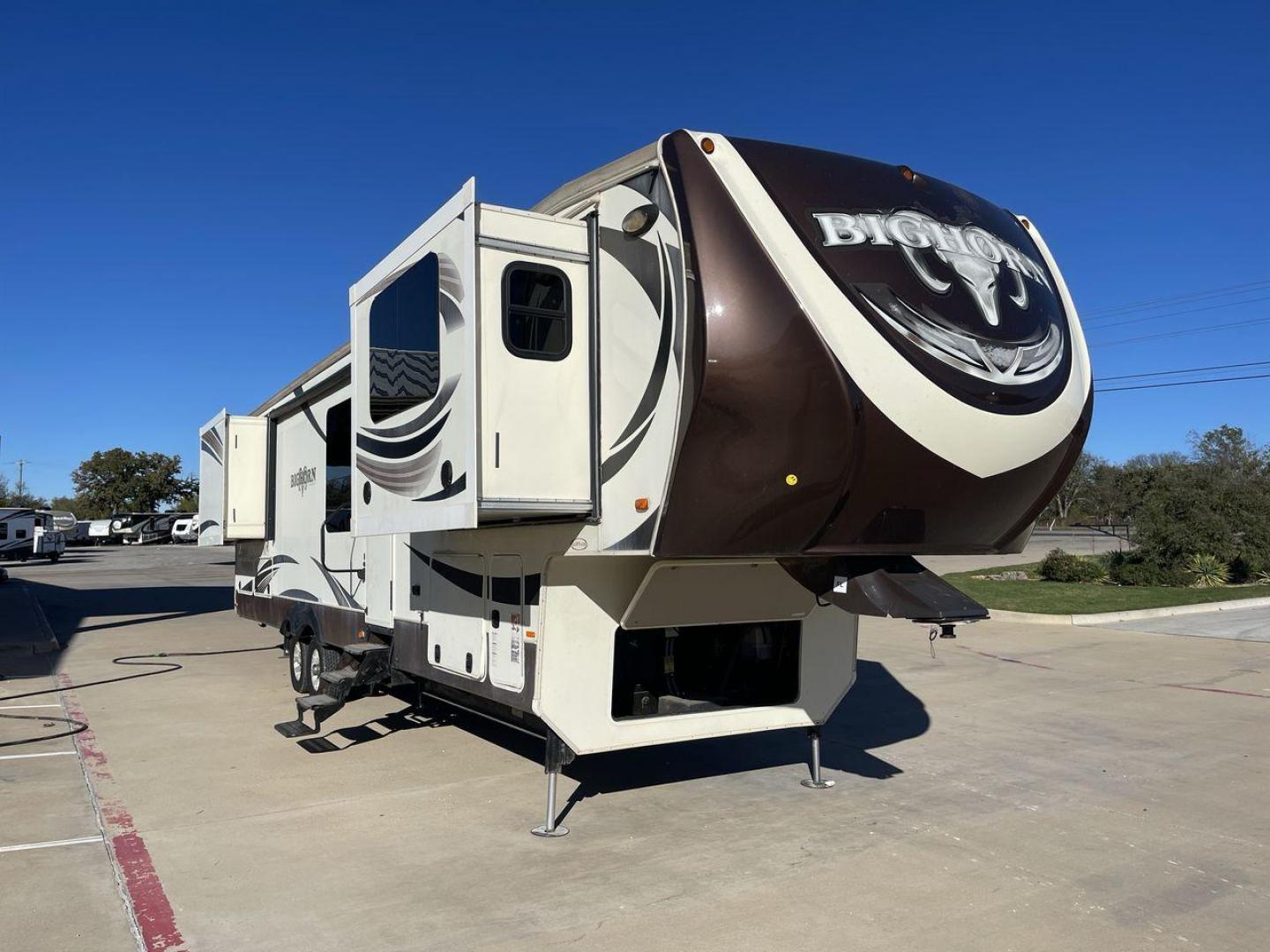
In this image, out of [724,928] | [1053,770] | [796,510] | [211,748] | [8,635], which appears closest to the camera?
[724,928]

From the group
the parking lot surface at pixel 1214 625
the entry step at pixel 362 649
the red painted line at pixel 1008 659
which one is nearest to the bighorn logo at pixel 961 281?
the entry step at pixel 362 649

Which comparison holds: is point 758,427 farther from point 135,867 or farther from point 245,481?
point 245,481

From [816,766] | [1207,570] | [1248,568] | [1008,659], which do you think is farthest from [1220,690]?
[1248,568]

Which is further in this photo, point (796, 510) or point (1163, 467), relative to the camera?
point (1163, 467)

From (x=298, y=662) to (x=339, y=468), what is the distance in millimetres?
2380

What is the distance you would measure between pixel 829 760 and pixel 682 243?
443 cm

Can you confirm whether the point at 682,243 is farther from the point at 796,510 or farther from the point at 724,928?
the point at 724,928

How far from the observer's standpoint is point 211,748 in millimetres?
7738

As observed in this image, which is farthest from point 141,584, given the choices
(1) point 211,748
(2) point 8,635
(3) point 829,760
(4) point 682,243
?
(4) point 682,243

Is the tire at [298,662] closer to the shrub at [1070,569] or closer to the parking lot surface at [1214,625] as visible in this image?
the parking lot surface at [1214,625]

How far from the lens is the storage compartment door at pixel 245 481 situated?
11.1 meters

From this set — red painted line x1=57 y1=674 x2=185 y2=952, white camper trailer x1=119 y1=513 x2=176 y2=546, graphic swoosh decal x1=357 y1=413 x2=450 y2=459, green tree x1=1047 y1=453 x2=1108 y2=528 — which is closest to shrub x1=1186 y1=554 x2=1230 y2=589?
graphic swoosh decal x1=357 y1=413 x2=450 y2=459

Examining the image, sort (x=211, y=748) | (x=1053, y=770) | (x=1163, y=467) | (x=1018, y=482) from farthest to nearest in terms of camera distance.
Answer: (x=1163, y=467) → (x=211, y=748) → (x=1053, y=770) → (x=1018, y=482)

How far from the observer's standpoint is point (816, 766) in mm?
6594
